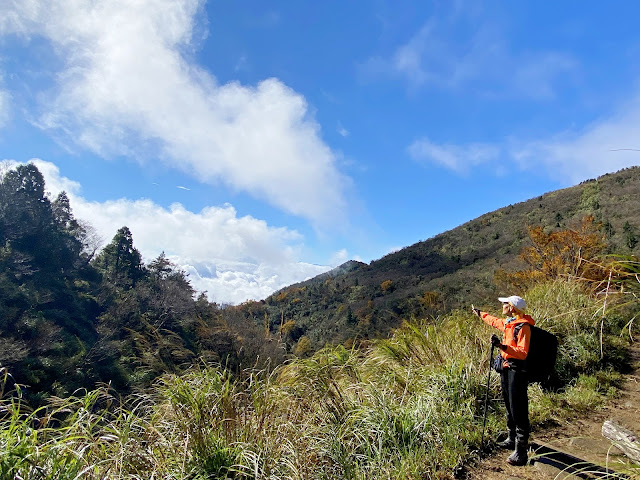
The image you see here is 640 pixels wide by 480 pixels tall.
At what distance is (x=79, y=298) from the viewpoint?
30375 millimetres

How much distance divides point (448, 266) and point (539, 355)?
148 ft

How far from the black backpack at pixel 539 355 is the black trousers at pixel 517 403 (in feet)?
0.27

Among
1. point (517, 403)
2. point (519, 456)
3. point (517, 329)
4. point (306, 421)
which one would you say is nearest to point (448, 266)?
point (517, 329)

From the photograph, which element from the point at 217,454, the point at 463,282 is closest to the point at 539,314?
the point at 217,454

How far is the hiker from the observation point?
2.91 m

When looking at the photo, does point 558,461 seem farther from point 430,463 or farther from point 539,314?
point 539,314

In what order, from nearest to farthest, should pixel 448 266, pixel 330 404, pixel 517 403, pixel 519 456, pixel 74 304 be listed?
pixel 519 456
pixel 517 403
pixel 330 404
pixel 74 304
pixel 448 266

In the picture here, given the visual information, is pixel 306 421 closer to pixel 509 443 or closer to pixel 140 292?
pixel 509 443

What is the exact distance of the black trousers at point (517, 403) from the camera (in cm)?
294

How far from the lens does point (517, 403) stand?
304 cm

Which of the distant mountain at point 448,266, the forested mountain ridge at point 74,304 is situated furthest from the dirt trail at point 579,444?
the distant mountain at point 448,266

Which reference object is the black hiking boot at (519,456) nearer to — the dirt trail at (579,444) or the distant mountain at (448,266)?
the dirt trail at (579,444)

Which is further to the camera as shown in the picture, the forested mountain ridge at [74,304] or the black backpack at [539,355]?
the forested mountain ridge at [74,304]

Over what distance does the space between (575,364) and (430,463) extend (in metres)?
3.24
